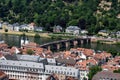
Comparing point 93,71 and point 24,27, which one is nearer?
point 93,71

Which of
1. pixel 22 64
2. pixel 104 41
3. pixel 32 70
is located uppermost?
pixel 22 64

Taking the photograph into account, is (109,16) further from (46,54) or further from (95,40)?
(46,54)

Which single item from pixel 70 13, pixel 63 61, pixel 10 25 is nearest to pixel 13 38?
pixel 10 25

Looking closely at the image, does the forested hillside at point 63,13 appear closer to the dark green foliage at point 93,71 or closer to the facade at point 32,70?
the dark green foliage at point 93,71

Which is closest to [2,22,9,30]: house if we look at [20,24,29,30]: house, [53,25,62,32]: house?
[20,24,29,30]: house

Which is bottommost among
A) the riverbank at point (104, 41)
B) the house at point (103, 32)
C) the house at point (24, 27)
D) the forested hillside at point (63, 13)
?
the riverbank at point (104, 41)

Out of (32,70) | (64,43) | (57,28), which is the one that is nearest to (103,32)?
(57,28)

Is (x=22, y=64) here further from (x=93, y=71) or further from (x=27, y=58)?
(x=93, y=71)

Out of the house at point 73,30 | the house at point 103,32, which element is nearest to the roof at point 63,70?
the house at point 103,32

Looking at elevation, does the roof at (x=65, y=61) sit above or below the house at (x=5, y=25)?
above

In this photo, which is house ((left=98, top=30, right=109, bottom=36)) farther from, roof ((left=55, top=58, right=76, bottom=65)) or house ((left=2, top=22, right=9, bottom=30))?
roof ((left=55, top=58, right=76, bottom=65))
